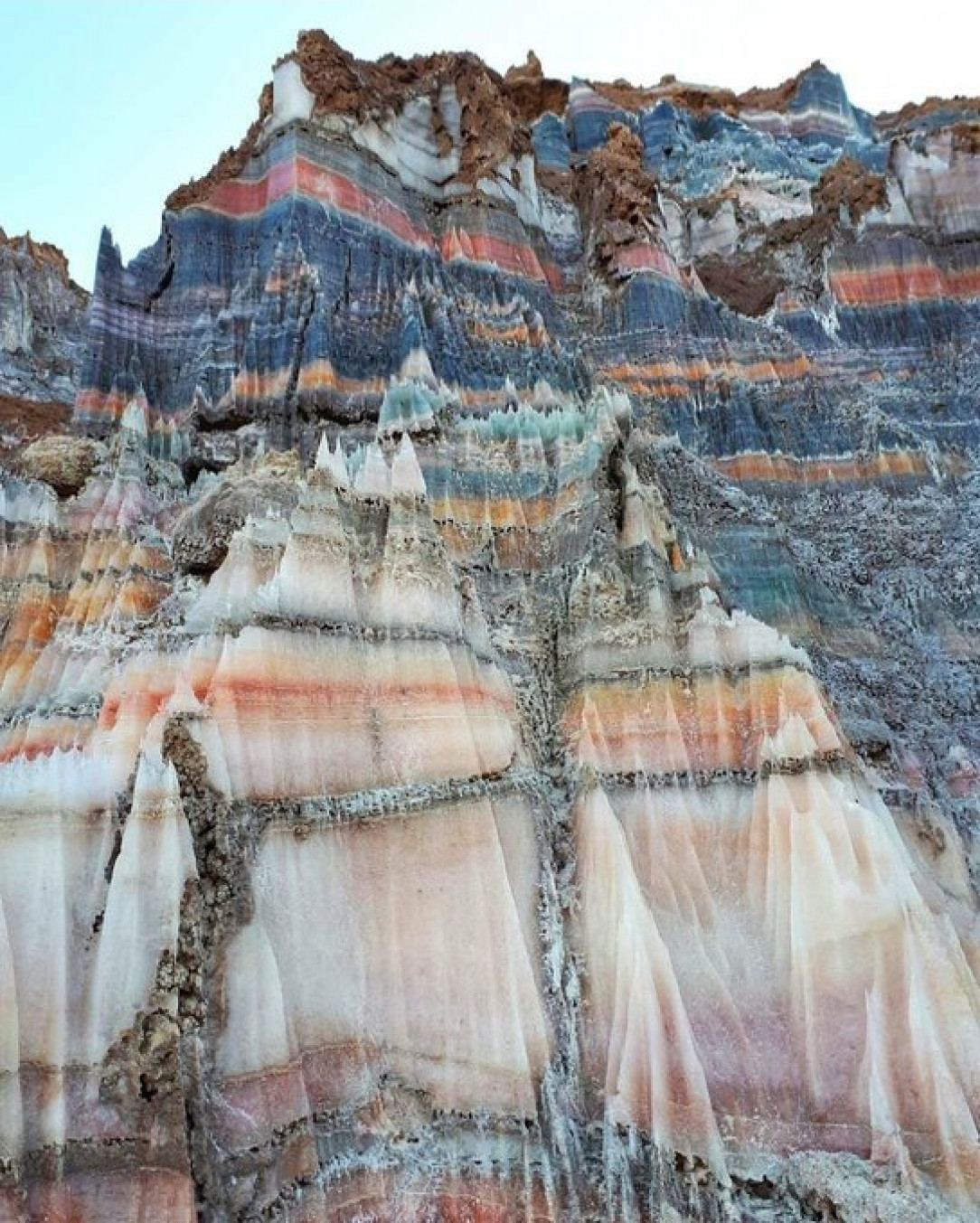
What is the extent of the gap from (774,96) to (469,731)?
40782 millimetres

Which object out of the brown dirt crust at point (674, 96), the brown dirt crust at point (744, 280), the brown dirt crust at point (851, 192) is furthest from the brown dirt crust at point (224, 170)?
the brown dirt crust at point (674, 96)

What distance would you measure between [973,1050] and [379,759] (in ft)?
23.4

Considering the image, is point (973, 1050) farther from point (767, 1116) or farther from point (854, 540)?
point (854, 540)

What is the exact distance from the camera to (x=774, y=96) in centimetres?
3972

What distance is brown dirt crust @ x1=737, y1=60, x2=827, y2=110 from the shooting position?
38.2m

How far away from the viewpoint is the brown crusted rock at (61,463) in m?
15.0

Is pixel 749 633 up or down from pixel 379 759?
up

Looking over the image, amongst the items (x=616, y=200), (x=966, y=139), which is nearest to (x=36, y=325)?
(x=616, y=200)

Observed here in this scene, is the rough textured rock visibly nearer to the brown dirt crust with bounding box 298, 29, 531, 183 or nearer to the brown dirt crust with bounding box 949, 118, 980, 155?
the brown dirt crust with bounding box 298, 29, 531, 183

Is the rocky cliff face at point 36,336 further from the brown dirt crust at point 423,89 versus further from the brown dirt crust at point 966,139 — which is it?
the brown dirt crust at point 966,139

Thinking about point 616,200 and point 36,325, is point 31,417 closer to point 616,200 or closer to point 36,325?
point 36,325

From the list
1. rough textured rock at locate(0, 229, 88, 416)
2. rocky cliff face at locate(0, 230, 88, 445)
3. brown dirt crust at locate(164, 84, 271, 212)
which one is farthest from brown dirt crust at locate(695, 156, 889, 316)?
rough textured rock at locate(0, 229, 88, 416)

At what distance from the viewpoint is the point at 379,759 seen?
1021 centimetres

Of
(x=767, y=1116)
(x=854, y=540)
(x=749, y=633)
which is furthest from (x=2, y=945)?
(x=854, y=540)
